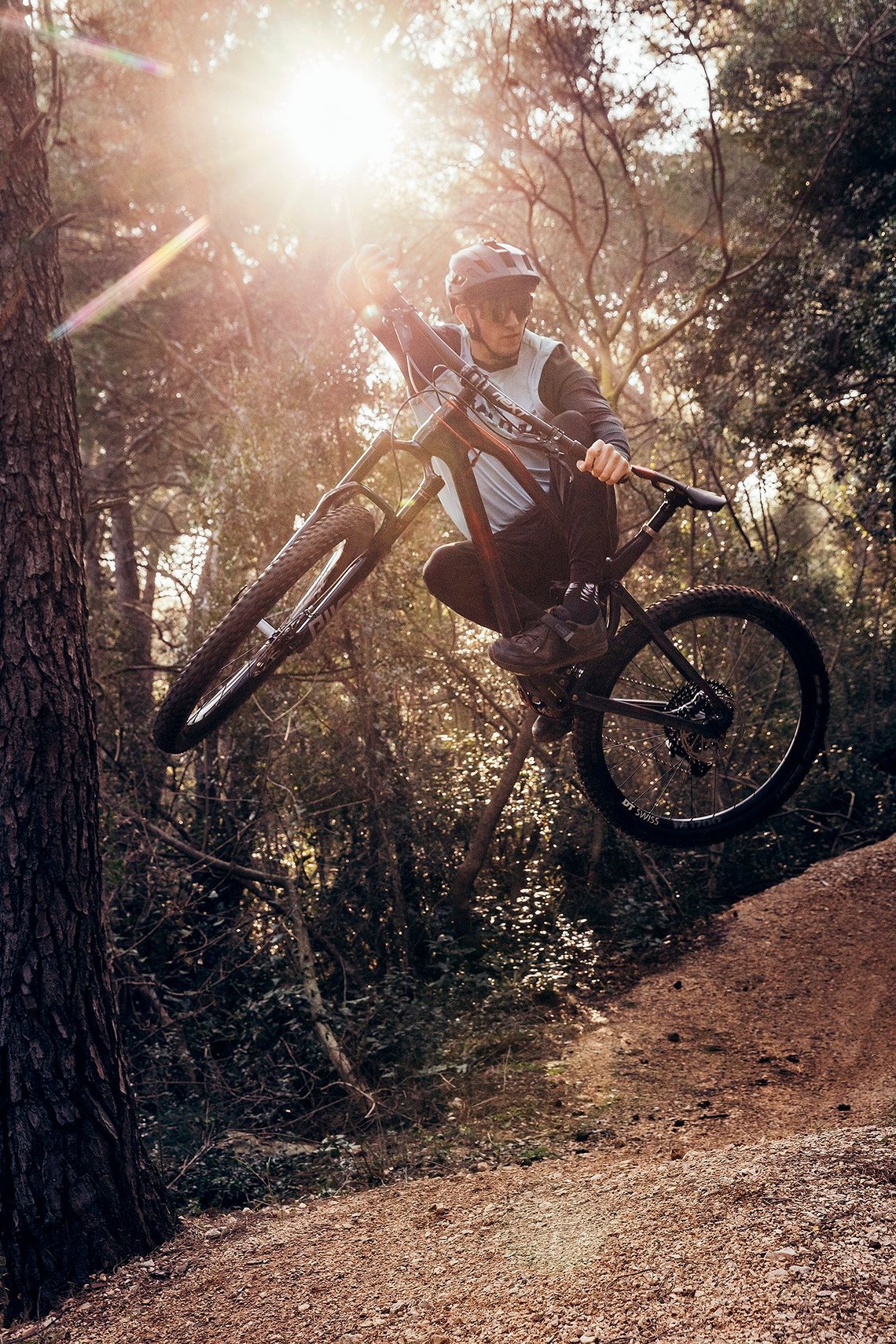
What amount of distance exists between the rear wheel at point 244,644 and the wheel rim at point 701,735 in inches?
50.3

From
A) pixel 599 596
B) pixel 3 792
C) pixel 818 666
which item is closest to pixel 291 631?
pixel 599 596

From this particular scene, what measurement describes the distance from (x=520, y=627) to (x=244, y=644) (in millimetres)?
1052

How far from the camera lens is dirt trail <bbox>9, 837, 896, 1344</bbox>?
10.3ft

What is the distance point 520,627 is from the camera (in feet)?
13.1

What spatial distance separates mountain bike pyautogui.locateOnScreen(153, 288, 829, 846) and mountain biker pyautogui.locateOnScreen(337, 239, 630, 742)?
9 centimetres

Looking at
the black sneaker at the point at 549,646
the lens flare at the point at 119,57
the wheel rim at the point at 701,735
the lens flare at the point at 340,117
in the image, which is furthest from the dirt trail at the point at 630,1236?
the lens flare at the point at 119,57

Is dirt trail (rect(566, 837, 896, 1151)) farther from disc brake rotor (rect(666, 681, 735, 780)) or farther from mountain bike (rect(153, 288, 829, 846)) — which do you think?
disc brake rotor (rect(666, 681, 735, 780))

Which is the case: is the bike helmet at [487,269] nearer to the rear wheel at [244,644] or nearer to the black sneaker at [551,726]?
the rear wheel at [244,644]

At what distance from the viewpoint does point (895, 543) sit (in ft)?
36.1

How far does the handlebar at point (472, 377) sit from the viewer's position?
3.64 metres

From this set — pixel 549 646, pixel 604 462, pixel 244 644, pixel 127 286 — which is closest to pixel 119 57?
pixel 127 286

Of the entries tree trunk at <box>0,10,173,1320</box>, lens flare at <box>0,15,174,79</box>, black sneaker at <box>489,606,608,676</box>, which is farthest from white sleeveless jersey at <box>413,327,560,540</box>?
lens flare at <box>0,15,174,79</box>

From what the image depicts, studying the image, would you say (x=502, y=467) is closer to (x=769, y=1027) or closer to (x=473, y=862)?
(x=769, y=1027)

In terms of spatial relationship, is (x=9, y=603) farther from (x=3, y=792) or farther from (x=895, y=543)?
(x=895, y=543)
